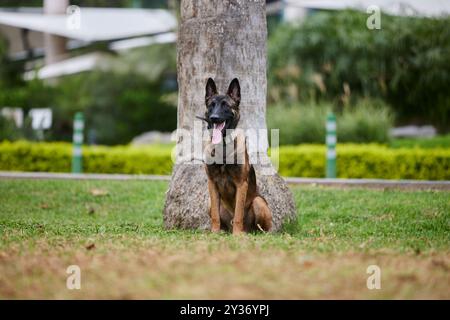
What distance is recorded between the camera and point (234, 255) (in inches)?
223

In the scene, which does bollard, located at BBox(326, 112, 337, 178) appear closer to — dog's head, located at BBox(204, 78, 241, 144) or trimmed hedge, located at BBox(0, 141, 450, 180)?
trimmed hedge, located at BBox(0, 141, 450, 180)

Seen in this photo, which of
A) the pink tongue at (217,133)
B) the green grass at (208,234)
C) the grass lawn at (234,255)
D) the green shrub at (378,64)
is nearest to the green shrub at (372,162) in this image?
the green grass at (208,234)

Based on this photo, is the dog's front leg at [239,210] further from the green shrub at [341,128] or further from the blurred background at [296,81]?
the green shrub at [341,128]

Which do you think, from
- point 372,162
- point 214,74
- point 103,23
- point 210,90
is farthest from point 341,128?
point 103,23

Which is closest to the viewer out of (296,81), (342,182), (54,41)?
(342,182)

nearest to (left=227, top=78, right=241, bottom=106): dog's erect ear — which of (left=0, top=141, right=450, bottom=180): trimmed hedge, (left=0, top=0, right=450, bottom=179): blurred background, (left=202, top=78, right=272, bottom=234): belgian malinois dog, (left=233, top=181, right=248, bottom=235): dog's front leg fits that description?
(left=202, top=78, right=272, bottom=234): belgian malinois dog

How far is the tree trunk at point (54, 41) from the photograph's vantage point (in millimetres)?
33094

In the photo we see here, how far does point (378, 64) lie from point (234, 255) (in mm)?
18205

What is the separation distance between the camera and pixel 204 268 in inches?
201

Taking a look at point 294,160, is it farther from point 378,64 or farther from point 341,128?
point 378,64

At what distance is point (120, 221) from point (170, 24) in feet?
78.2

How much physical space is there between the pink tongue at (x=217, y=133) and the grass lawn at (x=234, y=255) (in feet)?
3.10

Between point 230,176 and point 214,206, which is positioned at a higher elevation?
point 230,176
